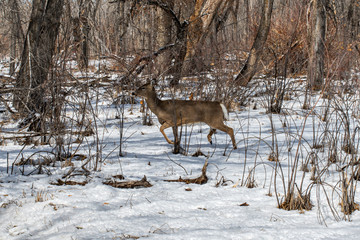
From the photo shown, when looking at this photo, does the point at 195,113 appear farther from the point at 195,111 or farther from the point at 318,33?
the point at 318,33

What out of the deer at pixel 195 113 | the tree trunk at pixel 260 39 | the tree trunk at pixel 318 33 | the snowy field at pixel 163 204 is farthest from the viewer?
the tree trunk at pixel 318 33

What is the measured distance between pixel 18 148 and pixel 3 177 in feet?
5.07

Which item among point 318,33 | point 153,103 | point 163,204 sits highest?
point 318,33

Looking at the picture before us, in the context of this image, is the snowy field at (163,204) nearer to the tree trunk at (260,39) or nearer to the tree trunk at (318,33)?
the tree trunk at (260,39)

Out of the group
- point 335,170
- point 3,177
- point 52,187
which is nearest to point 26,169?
point 3,177

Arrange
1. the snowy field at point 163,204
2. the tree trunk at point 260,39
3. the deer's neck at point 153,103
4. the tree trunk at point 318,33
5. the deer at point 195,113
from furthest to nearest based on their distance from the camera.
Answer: the tree trunk at point 318,33 → the tree trunk at point 260,39 → the deer's neck at point 153,103 → the deer at point 195,113 → the snowy field at point 163,204

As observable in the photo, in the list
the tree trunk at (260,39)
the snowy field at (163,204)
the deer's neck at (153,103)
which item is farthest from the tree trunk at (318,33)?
the snowy field at (163,204)

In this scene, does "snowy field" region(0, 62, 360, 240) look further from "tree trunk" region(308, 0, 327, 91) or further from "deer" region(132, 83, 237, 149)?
"tree trunk" region(308, 0, 327, 91)

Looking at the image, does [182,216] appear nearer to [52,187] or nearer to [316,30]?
[52,187]

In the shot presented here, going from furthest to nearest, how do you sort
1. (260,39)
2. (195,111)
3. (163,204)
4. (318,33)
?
(318,33), (260,39), (195,111), (163,204)

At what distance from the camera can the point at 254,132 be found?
6.16m

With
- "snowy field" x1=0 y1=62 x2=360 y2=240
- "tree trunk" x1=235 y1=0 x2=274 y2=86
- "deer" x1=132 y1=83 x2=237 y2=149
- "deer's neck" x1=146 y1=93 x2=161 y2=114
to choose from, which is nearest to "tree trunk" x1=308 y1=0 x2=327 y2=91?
"tree trunk" x1=235 y1=0 x2=274 y2=86

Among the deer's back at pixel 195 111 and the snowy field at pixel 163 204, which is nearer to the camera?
the snowy field at pixel 163 204

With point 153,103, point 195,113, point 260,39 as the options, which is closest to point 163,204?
point 195,113
